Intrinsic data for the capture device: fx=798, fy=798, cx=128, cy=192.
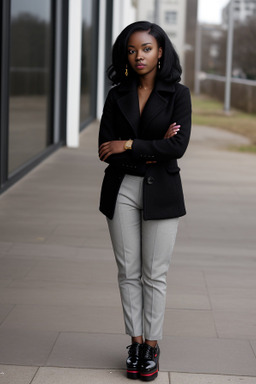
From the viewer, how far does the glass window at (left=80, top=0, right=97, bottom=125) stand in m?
19.0

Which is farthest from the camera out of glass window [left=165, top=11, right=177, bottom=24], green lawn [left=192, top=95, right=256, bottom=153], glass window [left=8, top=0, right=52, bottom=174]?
glass window [left=165, top=11, right=177, bottom=24]

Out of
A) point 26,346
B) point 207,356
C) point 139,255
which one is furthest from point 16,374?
point 207,356

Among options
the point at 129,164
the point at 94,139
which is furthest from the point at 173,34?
the point at 129,164

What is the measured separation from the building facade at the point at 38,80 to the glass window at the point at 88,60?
0.03m

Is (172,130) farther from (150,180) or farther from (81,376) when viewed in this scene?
(81,376)

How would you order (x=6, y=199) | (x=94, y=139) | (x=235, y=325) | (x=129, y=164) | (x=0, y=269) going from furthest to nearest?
(x=94, y=139) → (x=6, y=199) → (x=0, y=269) → (x=235, y=325) → (x=129, y=164)

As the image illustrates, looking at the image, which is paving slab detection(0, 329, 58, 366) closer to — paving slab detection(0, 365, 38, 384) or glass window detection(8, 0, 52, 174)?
paving slab detection(0, 365, 38, 384)

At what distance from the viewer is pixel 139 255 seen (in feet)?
12.7

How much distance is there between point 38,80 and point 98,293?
7715 mm

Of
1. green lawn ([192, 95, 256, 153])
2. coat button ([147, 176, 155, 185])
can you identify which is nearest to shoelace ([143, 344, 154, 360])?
coat button ([147, 176, 155, 185])

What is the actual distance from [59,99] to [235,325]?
10.5 m

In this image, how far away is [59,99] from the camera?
48.8 ft

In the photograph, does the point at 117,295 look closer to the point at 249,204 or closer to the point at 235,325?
the point at 235,325

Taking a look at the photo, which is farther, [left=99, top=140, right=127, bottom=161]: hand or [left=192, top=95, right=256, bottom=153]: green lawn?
[left=192, top=95, right=256, bottom=153]: green lawn
